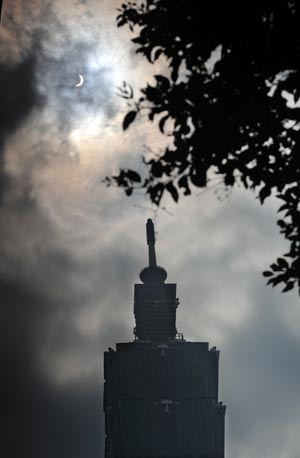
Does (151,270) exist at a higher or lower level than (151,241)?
lower

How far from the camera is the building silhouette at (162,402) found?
460 ft

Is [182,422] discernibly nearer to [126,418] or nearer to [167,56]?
[126,418]

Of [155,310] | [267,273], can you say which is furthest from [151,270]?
[267,273]

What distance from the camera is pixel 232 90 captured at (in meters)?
15.3

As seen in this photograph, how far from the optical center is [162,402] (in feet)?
463

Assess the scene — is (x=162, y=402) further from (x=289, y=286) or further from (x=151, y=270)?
(x=289, y=286)

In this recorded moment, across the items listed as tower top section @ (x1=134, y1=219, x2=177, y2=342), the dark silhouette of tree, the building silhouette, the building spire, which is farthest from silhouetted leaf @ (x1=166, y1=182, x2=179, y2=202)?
the building spire

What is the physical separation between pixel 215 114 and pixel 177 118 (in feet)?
1.60

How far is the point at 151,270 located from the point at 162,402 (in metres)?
26.8

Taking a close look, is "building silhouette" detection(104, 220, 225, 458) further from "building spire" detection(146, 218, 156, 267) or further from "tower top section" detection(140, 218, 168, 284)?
"building spire" detection(146, 218, 156, 267)

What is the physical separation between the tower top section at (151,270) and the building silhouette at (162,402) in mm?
15180

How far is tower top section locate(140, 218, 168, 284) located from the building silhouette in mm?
15180

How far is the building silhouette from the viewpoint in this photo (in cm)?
14012

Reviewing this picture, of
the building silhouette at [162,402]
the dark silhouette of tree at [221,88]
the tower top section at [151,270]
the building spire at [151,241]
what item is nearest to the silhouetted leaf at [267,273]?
the dark silhouette of tree at [221,88]
